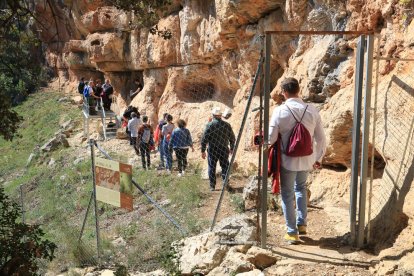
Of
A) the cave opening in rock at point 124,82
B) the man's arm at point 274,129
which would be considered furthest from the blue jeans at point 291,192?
the cave opening in rock at point 124,82

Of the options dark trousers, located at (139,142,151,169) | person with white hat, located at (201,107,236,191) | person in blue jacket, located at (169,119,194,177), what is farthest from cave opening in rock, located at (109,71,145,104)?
person with white hat, located at (201,107,236,191)

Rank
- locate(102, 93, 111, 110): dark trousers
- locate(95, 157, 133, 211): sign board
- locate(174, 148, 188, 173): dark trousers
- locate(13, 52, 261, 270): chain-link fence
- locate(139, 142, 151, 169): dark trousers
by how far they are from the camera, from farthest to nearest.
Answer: locate(102, 93, 111, 110): dark trousers
locate(139, 142, 151, 169): dark trousers
locate(174, 148, 188, 173): dark trousers
locate(13, 52, 261, 270): chain-link fence
locate(95, 157, 133, 211): sign board

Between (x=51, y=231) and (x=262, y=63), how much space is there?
6226 millimetres

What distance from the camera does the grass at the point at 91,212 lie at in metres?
6.11

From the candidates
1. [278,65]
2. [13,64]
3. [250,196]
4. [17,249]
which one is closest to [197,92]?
[278,65]

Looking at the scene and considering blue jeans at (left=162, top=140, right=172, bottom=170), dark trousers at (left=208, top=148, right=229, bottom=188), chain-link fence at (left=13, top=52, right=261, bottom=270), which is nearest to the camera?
chain-link fence at (left=13, top=52, right=261, bottom=270)

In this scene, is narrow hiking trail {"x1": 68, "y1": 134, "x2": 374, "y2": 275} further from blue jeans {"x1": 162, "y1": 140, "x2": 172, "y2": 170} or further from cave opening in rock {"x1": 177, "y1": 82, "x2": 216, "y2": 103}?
cave opening in rock {"x1": 177, "y1": 82, "x2": 216, "y2": 103}

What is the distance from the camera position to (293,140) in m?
4.48

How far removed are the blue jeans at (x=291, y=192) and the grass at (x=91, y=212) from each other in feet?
4.31

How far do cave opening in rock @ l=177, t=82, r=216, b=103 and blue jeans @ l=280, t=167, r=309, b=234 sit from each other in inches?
465

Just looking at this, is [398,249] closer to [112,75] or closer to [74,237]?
[74,237]

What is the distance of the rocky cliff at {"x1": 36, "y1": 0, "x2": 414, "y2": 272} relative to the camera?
5012 mm

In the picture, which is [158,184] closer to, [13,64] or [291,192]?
[13,64]

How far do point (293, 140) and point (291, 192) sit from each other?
22.9 inches
